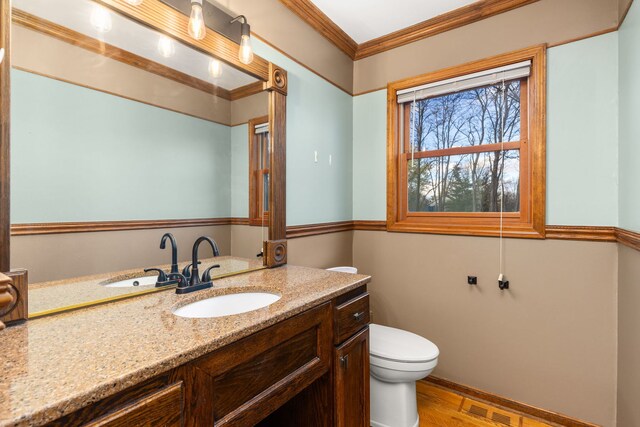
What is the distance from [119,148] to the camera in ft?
3.76

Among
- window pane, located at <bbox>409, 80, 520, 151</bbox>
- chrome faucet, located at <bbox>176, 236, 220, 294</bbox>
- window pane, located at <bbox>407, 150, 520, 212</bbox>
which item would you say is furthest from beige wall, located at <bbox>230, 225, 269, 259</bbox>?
window pane, located at <bbox>409, 80, 520, 151</bbox>

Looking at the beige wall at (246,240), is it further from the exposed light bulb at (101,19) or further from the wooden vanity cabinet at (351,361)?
the exposed light bulb at (101,19)

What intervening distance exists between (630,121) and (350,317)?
1.54 meters

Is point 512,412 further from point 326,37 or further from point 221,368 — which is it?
point 326,37

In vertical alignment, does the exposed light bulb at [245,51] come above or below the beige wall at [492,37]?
below

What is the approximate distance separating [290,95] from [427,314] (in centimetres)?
172

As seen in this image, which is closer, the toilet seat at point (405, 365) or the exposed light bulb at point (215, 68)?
the exposed light bulb at point (215, 68)

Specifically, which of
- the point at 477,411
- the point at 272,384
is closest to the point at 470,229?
the point at 477,411

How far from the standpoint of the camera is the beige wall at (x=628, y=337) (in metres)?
1.39

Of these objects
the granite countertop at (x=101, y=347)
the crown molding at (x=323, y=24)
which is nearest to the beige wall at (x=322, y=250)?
the granite countertop at (x=101, y=347)

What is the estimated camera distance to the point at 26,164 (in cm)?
95

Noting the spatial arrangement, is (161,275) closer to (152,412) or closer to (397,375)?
(152,412)

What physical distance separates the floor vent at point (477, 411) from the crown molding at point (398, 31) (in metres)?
2.41

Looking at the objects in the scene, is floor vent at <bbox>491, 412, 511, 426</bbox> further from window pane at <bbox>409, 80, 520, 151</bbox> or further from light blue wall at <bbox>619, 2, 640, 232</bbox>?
window pane at <bbox>409, 80, 520, 151</bbox>
